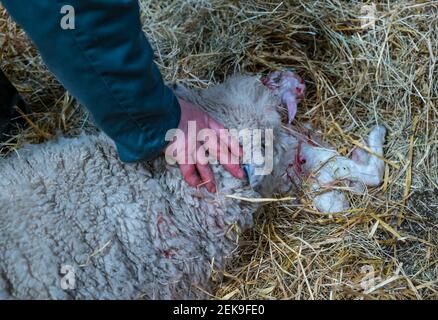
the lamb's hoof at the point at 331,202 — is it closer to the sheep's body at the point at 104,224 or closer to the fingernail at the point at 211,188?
the sheep's body at the point at 104,224

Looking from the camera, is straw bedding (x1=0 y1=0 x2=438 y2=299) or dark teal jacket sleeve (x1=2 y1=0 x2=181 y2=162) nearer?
A: dark teal jacket sleeve (x1=2 y1=0 x2=181 y2=162)

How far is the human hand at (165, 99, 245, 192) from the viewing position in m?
1.30

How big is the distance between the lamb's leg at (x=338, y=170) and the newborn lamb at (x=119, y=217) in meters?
0.17

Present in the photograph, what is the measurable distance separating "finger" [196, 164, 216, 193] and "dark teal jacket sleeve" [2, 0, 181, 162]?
18cm

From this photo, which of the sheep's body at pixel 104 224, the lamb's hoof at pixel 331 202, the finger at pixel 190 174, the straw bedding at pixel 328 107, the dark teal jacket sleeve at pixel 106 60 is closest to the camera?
the dark teal jacket sleeve at pixel 106 60

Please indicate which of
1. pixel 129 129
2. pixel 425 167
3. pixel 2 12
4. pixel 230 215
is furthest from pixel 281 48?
pixel 2 12

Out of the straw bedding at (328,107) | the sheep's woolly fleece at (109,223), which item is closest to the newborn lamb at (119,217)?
the sheep's woolly fleece at (109,223)

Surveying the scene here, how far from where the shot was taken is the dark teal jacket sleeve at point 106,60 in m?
0.93

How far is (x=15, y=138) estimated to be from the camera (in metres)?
1.65

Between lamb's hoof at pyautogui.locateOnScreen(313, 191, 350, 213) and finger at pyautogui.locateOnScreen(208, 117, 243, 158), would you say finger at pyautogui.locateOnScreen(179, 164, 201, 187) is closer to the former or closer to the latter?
finger at pyautogui.locateOnScreen(208, 117, 243, 158)

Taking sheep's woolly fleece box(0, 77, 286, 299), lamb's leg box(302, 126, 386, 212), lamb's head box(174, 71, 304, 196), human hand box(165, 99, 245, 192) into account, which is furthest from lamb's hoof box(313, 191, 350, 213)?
human hand box(165, 99, 245, 192)

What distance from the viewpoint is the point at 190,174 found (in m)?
1.36

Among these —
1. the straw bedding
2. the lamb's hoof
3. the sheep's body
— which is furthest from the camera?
the lamb's hoof

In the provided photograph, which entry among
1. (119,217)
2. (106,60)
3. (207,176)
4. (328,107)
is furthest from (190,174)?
(328,107)
